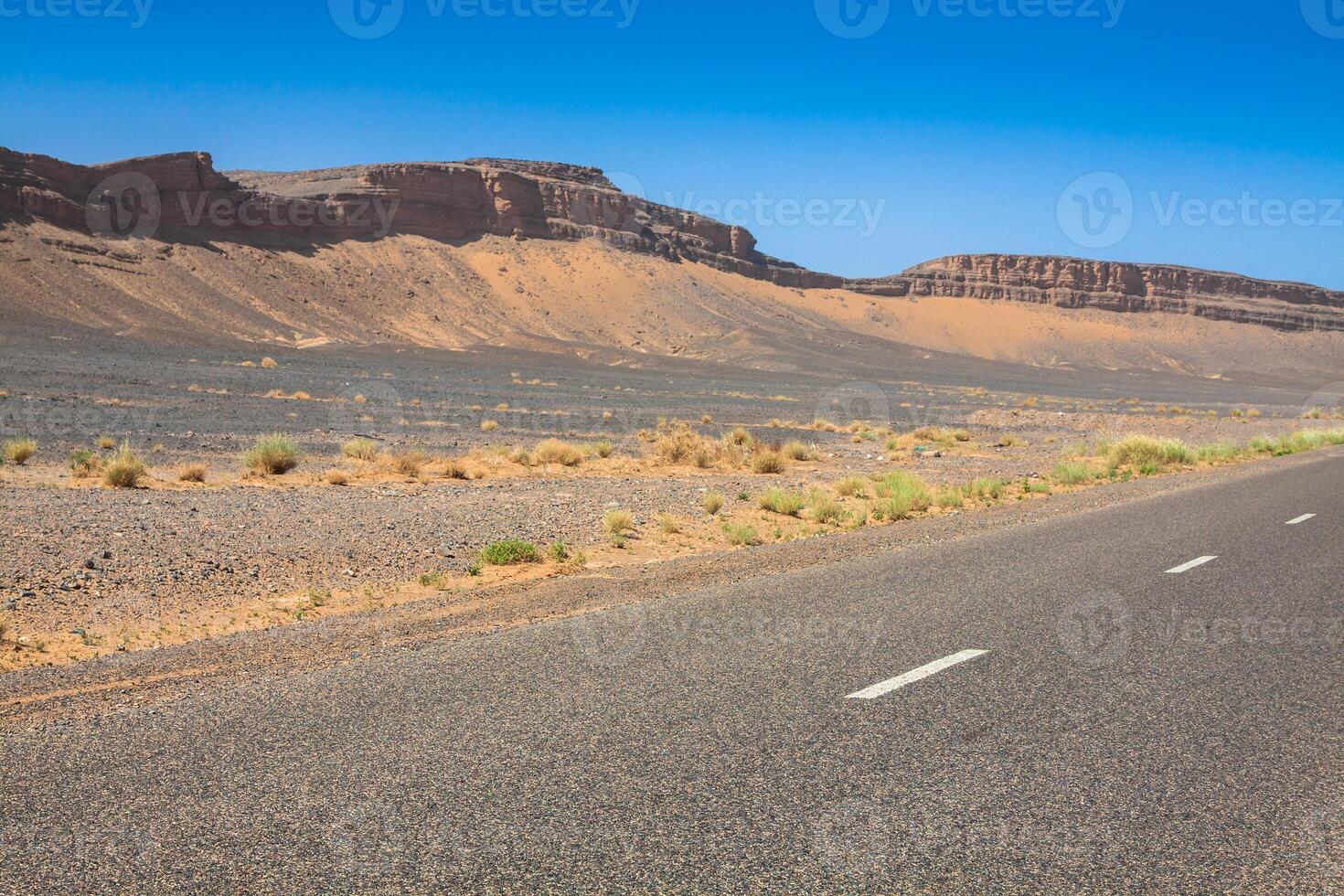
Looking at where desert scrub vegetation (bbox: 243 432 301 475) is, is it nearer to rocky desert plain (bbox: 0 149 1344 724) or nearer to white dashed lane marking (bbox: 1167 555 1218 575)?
rocky desert plain (bbox: 0 149 1344 724)

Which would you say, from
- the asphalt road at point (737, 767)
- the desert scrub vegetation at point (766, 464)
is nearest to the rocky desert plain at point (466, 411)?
the desert scrub vegetation at point (766, 464)

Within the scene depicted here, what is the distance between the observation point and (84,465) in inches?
698

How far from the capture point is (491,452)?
80.7ft

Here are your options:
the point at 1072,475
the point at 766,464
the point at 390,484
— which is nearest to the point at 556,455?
the point at 766,464

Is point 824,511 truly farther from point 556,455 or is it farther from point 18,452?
point 18,452

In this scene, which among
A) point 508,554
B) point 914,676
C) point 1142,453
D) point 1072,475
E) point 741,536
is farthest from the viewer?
point 1142,453

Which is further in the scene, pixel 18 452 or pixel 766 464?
pixel 766 464

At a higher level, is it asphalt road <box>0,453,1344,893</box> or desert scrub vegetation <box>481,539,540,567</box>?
asphalt road <box>0,453,1344,893</box>

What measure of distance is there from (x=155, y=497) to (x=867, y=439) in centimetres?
2417

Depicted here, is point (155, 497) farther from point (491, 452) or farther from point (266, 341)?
point (266, 341)

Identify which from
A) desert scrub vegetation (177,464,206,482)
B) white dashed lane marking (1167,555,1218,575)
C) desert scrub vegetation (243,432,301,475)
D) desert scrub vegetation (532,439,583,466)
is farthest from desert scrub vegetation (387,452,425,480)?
white dashed lane marking (1167,555,1218,575)

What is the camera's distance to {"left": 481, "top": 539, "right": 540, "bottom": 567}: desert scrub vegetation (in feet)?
37.1

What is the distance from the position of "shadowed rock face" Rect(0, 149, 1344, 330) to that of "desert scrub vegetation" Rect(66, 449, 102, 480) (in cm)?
7769

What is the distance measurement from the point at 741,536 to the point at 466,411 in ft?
88.2
